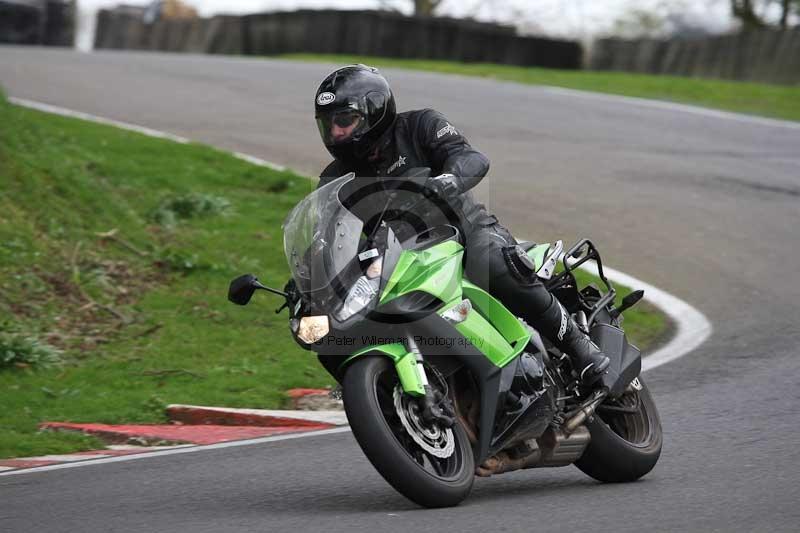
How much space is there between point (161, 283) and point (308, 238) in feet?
18.6

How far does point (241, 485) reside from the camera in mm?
6254

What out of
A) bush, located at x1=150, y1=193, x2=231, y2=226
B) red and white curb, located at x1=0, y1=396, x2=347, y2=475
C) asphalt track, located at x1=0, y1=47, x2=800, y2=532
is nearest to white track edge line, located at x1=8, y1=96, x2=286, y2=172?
asphalt track, located at x1=0, y1=47, x2=800, y2=532

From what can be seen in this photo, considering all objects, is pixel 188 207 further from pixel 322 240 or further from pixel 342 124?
pixel 322 240

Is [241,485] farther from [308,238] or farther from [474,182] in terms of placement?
[474,182]

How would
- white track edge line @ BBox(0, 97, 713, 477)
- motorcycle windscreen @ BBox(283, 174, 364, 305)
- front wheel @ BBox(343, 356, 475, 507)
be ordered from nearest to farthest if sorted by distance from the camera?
front wheel @ BBox(343, 356, 475, 507), motorcycle windscreen @ BBox(283, 174, 364, 305), white track edge line @ BBox(0, 97, 713, 477)

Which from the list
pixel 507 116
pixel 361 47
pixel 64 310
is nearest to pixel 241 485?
pixel 64 310

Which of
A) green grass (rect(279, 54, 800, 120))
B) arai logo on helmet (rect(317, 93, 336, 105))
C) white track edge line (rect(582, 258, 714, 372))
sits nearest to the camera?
arai logo on helmet (rect(317, 93, 336, 105))

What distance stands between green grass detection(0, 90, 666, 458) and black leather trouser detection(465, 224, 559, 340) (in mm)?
2749

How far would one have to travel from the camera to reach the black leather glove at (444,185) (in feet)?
18.3

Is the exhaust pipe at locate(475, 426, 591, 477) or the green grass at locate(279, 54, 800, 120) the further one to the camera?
the green grass at locate(279, 54, 800, 120)

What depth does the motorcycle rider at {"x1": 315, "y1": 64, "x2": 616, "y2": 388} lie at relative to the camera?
586cm

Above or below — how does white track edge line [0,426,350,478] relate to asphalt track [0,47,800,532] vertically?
below

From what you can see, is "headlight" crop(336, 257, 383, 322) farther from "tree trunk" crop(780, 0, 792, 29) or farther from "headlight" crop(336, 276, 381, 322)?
"tree trunk" crop(780, 0, 792, 29)

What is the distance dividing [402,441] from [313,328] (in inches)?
23.2
